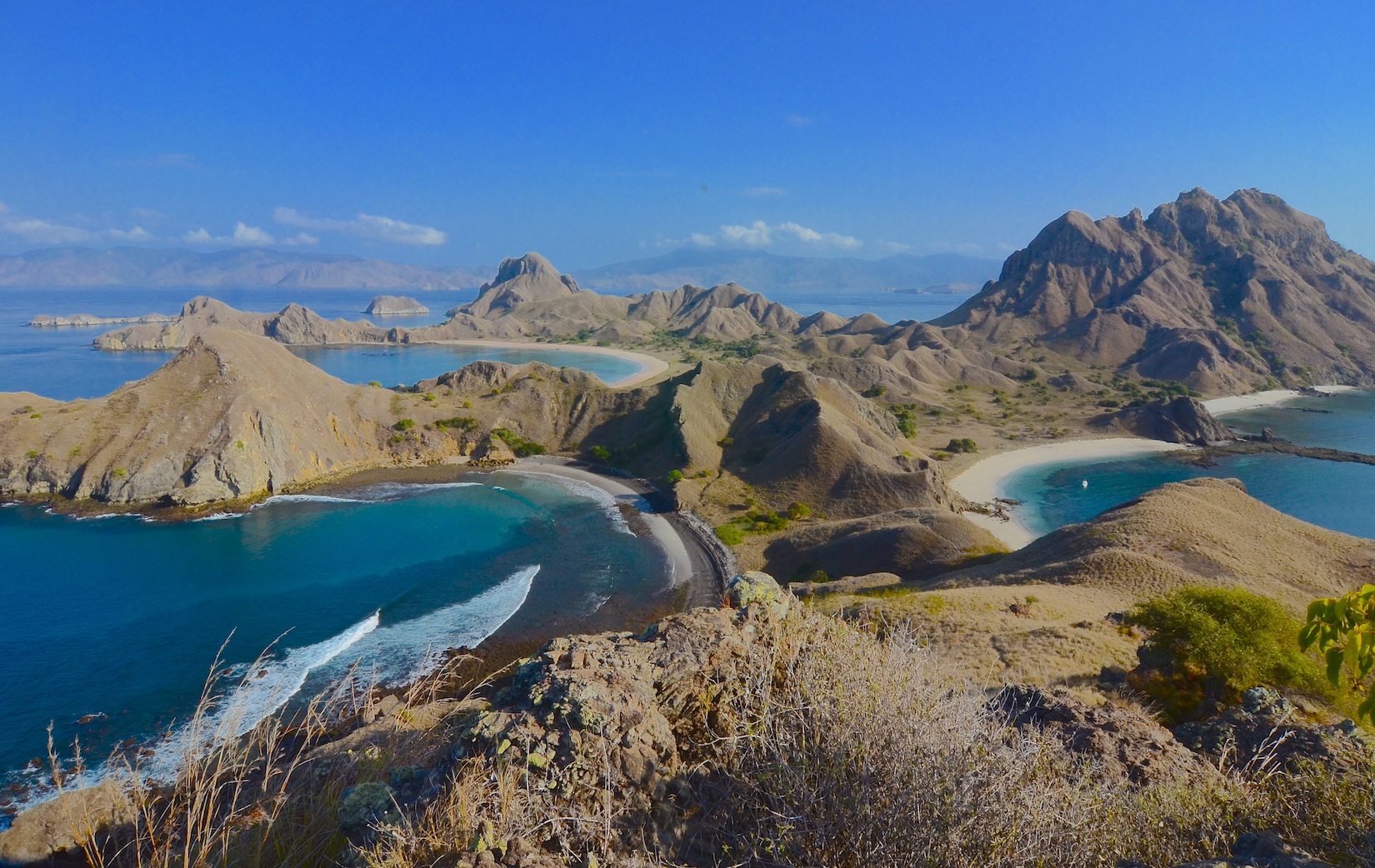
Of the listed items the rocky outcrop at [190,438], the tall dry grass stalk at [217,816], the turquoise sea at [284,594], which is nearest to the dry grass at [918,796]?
the tall dry grass stalk at [217,816]

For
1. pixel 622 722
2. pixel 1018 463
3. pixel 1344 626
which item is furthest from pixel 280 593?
pixel 1018 463

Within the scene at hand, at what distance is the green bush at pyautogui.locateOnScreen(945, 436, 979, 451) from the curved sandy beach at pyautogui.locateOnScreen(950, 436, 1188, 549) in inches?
97.2

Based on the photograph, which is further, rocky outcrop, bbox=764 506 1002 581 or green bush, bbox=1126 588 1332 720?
rocky outcrop, bbox=764 506 1002 581

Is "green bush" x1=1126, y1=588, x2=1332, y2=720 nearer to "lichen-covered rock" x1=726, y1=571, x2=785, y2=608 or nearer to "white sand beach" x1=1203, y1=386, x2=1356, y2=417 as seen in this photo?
"lichen-covered rock" x1=726, y1=571, x2=785, y2=608

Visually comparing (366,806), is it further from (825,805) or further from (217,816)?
(825,805)

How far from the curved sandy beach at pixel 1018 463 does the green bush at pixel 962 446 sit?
247cm

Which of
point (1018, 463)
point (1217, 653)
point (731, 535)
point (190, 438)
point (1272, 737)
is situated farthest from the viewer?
point (1018, 463)

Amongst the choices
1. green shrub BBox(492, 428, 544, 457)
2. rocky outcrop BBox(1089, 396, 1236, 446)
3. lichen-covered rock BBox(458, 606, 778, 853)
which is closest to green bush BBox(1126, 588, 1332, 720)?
lichen-covered rock BBox(458, 606, 778, 853)

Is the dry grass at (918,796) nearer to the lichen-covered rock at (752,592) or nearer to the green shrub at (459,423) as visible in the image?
the lichen-covered rock at (752,592)

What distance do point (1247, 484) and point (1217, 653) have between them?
194 ft

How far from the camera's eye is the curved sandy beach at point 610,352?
401 ft

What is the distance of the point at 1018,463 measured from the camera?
67.7m

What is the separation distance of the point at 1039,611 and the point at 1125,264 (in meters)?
160

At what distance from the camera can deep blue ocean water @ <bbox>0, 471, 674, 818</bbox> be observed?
2647 centimetres
